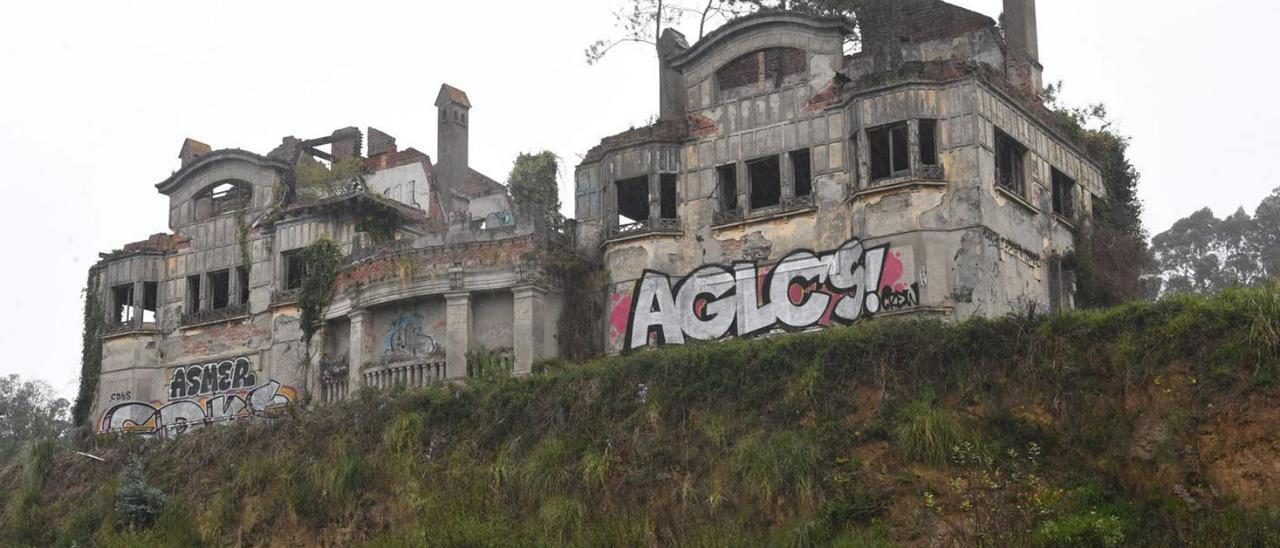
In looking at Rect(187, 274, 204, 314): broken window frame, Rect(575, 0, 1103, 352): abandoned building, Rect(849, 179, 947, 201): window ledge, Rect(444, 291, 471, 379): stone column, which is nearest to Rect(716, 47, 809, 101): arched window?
Rect(575, 0, 1103, 352): abandoned building

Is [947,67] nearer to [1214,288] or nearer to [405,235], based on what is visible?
[405,235]

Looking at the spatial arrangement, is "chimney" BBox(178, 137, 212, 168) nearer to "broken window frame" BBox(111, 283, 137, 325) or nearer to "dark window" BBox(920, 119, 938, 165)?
"broken window frame" BBox(111, 283, 137, 325)

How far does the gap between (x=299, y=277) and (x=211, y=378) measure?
3.92 metres

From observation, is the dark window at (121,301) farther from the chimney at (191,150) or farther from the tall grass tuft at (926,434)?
the tall grass tuft at (926,434)

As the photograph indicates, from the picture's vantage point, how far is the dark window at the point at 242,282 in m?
43.2

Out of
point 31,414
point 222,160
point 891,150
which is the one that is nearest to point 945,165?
point 891,150

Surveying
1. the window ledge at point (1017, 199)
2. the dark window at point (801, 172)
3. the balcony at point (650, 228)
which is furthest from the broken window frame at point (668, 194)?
the window ledge at point (1017, 199)

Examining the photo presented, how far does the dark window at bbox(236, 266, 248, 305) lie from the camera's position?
43184 millimetres

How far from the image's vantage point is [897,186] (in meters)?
31.2

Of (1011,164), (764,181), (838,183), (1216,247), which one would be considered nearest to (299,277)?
(764,181)

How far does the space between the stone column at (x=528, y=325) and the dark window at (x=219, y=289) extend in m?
13.1

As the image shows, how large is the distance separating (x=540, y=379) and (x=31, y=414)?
4666 centimetres

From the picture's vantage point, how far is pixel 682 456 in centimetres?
2616

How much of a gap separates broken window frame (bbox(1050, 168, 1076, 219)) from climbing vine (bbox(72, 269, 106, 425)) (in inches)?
1096
